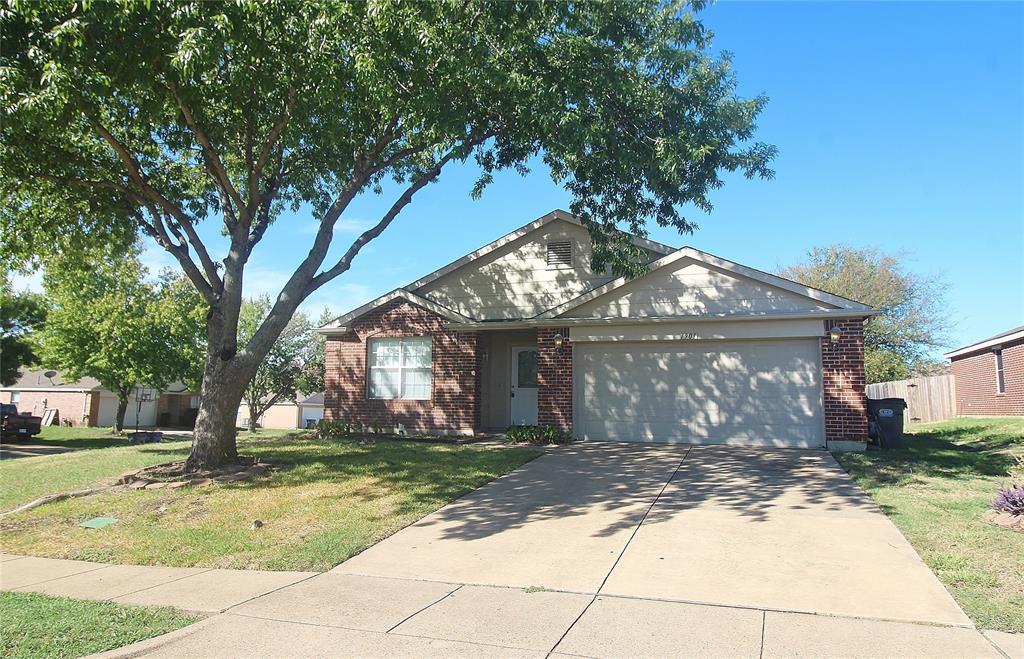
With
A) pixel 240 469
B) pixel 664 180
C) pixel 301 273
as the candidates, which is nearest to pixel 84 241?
pixel 301 273

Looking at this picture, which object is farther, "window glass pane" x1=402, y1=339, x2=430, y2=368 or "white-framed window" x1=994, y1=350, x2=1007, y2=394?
"white-framed window" x1=994, y1=350, x2=1007, y2=394

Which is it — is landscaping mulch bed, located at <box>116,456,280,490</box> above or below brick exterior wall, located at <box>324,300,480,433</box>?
below

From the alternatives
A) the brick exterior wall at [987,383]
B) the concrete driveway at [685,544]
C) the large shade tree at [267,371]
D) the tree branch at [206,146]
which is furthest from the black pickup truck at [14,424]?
the brick exterior wall at [987,383]

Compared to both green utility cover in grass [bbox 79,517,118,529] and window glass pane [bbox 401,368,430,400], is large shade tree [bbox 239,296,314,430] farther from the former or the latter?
green utility cover in grass [bbox 79,517,118,529]

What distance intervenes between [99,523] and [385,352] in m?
9.24

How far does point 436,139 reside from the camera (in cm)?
1055

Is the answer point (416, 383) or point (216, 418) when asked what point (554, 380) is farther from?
point (216, 418)

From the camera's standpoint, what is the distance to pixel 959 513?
303 inches

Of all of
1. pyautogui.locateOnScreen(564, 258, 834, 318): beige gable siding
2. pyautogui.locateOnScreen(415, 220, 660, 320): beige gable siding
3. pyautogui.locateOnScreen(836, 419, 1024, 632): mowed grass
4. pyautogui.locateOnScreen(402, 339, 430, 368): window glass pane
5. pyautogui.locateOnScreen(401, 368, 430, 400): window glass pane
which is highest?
pyautogui.locateOnScreen(415, 220, 660, 320): beige gable siding

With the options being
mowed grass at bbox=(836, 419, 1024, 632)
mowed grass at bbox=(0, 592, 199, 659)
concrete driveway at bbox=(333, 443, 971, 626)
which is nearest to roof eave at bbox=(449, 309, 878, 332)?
mowed grass at bbox=(836, 419, 1024, 632)

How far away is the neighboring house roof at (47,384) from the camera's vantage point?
36.9 metres

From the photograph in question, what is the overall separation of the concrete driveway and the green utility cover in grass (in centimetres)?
376

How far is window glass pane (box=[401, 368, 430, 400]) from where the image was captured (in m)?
16.7

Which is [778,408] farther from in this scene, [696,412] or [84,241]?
[84,241]
